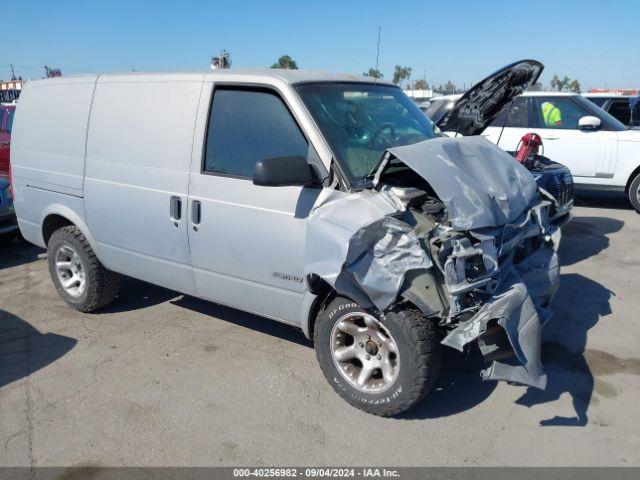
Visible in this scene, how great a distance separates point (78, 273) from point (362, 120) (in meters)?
3.11

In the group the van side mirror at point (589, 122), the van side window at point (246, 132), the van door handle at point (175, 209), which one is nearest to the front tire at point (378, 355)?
the van side window at point (246, 132)

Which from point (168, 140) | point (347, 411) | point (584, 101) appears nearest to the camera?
point (347, 411)

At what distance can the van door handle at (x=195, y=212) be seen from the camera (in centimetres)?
384

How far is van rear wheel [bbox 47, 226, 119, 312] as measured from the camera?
482 cm

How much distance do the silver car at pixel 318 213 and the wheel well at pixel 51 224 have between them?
2.8 inches

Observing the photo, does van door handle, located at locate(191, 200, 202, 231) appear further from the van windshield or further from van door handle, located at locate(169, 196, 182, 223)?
the van windshield

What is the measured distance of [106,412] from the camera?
11.4 ft

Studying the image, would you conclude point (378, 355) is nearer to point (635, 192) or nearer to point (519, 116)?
point (519, 116)

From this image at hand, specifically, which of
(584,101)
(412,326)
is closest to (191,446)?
(412,326)

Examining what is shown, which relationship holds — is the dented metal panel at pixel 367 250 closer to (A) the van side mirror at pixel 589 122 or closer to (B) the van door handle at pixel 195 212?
(B) the van door handle at pixel 195 212

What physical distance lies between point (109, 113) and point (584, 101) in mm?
7634

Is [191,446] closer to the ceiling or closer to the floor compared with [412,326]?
closer to the floor

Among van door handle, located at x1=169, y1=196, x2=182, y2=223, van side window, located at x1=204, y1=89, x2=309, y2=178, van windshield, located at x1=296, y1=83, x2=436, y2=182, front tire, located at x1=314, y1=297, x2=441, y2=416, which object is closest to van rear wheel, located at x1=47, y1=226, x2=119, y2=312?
van door handle, located at x1=169, y1=196, x2=182, y2=223

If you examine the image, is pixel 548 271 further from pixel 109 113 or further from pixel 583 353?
pixel 109 113
